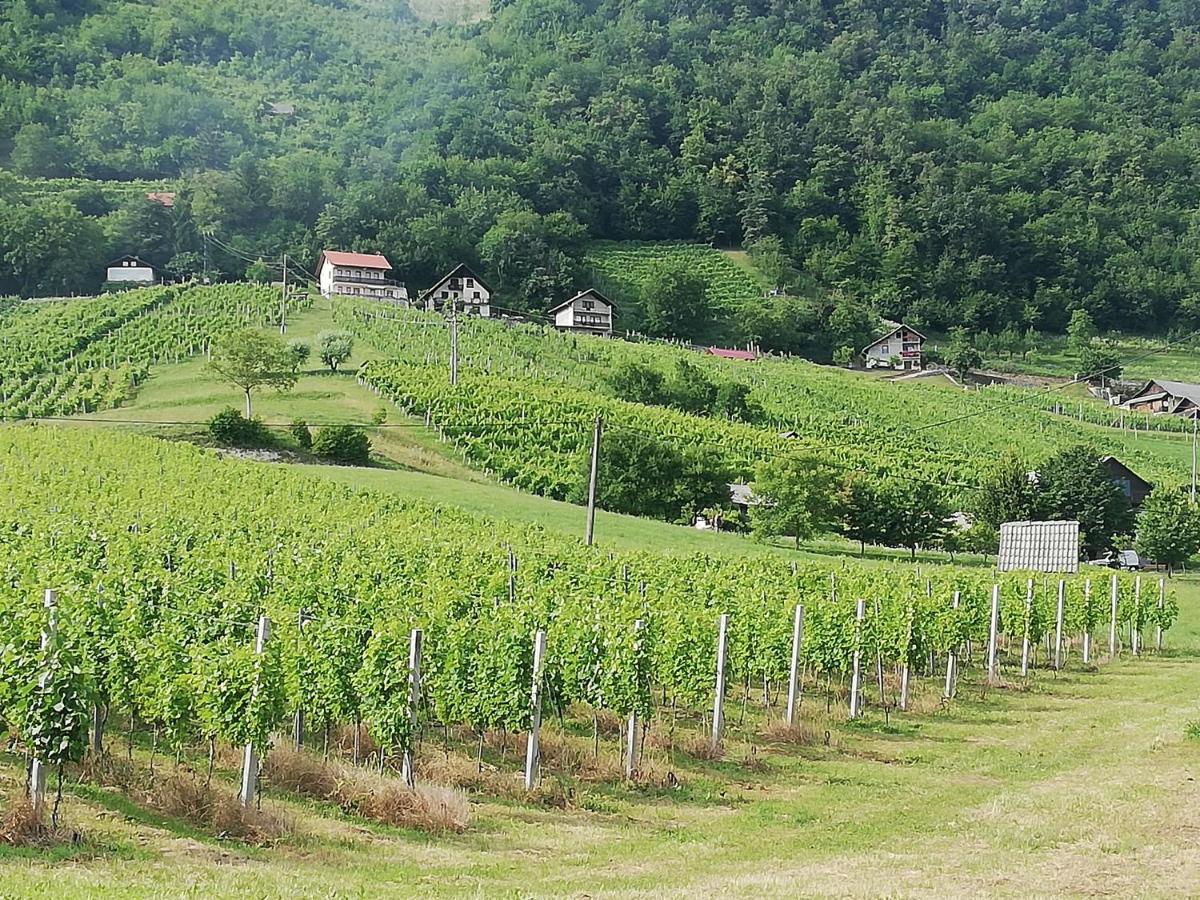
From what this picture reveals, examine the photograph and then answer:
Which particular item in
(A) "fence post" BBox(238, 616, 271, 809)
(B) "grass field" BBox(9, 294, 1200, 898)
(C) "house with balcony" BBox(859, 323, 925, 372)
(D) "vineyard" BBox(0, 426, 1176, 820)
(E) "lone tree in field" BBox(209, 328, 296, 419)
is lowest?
(B) "grass field" BBox(9, 294, 1200, 898)

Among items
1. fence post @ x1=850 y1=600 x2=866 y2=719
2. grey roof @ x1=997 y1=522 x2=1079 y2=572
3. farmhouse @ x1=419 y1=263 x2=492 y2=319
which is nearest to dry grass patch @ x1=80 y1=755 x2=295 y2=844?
fence post @ x1=850 y1=600 x2=866 y2=719

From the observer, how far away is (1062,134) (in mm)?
158500

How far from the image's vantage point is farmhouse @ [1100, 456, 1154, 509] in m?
54.1

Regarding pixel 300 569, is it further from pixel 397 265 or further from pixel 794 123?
pixel 794 123

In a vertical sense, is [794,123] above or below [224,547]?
above

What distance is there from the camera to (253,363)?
52719 mm

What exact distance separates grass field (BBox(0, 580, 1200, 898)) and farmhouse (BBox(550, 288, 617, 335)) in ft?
292

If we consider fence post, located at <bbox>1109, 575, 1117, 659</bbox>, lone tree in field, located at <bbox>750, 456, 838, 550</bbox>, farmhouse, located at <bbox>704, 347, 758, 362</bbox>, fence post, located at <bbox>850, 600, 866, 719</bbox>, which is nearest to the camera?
fence post, located at <bbox>850, 600, 866, 719</bbox>

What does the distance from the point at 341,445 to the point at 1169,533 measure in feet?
101

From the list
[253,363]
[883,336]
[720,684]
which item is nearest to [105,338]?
[253,363]

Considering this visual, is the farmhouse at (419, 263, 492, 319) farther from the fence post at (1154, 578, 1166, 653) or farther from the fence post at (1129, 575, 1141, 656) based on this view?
the fence post at (1129, 575, 1141, 656)

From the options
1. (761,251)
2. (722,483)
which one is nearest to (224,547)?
(722,483)

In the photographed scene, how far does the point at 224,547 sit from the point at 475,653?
10244mm

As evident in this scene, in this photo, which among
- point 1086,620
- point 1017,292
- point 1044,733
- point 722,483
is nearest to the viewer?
point 1044,733
